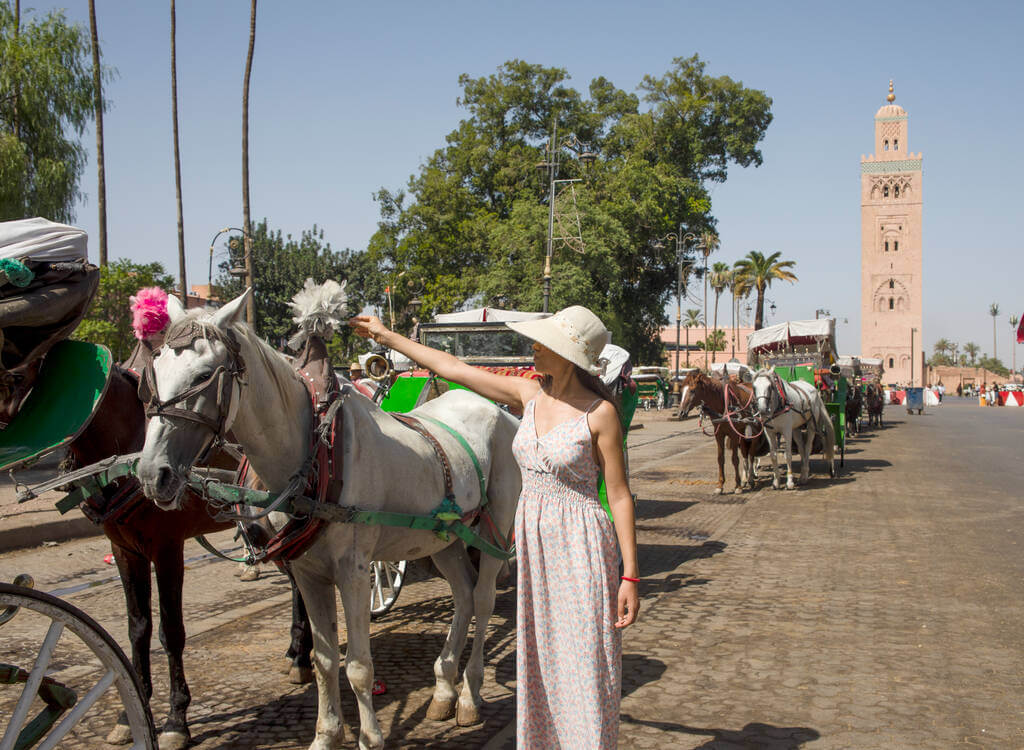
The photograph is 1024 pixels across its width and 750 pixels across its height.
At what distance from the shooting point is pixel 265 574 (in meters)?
7.97

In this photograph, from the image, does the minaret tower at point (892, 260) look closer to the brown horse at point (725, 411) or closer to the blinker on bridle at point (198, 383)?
the brown horse at point (725, 411)

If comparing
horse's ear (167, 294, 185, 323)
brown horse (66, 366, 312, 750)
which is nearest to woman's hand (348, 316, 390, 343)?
horse's ear (167, 294, 185, 323)

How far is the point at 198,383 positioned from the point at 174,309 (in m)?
0.50

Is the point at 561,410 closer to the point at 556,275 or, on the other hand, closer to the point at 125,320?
the point at 125,320

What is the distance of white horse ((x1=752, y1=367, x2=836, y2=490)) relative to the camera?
1399cm

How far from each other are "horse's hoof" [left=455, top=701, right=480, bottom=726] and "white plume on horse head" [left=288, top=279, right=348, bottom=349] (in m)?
2.05

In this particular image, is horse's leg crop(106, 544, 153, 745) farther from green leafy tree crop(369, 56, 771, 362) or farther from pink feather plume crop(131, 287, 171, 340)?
green leafy tree crop(369, 56, 771, 362)

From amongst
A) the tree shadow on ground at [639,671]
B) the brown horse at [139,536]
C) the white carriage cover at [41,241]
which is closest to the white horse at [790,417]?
the tree shadow on ground at [639,671]

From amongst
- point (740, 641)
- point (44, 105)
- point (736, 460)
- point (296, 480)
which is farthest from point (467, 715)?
point (44, 105)

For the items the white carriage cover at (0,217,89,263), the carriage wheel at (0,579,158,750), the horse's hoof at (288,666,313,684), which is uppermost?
the white carriage cover at (0,217,89,263)

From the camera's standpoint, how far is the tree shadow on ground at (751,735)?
4.12 meters

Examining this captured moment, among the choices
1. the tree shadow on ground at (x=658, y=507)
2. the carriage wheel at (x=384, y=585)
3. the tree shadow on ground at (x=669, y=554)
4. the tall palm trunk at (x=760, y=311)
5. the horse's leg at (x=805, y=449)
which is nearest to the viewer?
the carriage wheel at (x=384, y=585)

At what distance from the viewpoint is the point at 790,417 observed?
1463 centimetres

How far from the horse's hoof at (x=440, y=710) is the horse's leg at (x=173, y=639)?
3.96 ft
